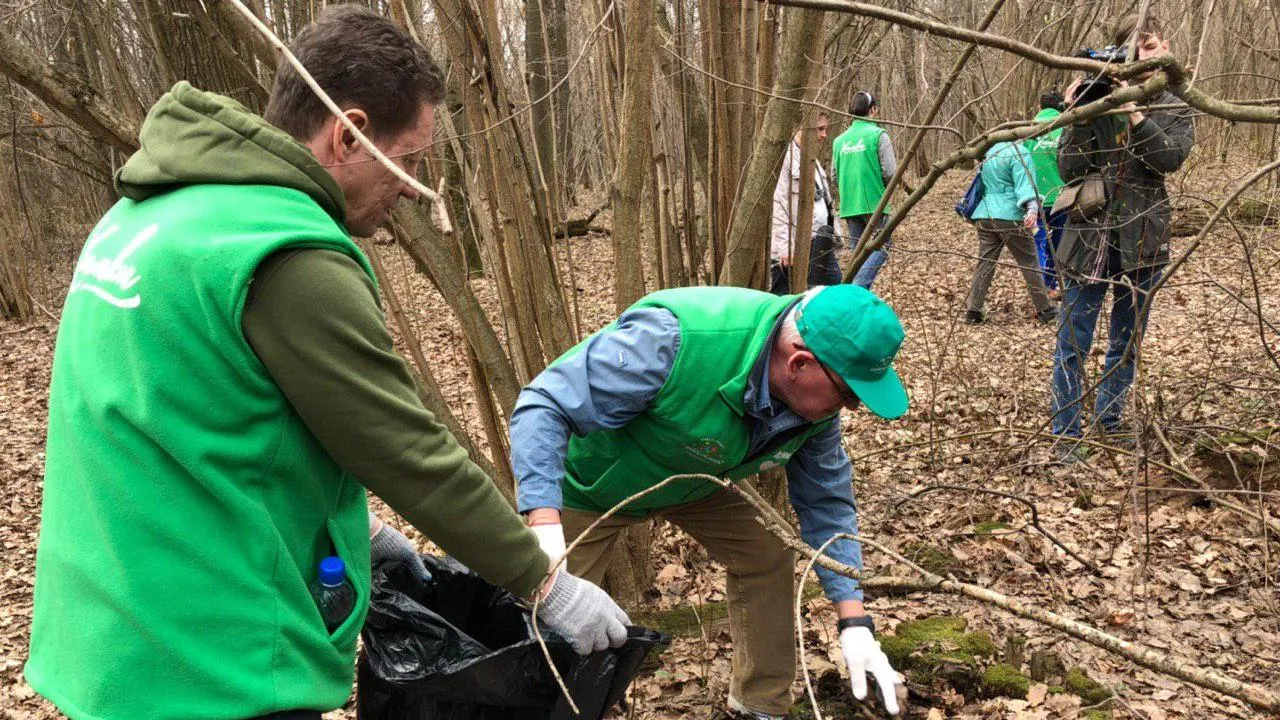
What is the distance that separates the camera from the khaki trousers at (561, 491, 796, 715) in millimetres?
2863

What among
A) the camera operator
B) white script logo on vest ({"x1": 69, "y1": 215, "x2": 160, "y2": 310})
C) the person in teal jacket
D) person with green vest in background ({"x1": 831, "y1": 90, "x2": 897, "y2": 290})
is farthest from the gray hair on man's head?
person with green vest in background ({"x1": 831, "y1": 90, "x2": 897, "y2": 290})

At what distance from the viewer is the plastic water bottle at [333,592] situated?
145cm

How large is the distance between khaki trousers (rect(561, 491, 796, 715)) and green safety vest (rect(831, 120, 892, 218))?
17.2ft

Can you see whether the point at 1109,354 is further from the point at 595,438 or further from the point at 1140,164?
the point at 595,438

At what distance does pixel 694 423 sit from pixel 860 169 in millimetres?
5698

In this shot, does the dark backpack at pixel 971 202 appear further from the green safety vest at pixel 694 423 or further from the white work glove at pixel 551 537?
the white work glove at pixel 551 537

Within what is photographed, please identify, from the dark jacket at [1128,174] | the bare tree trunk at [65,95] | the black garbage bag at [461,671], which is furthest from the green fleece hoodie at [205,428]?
the dark jacket at [1128,174]

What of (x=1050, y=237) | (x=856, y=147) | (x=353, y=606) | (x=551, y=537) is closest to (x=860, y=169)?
(x=856, y=147)

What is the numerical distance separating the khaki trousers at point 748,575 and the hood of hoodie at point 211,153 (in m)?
1.62

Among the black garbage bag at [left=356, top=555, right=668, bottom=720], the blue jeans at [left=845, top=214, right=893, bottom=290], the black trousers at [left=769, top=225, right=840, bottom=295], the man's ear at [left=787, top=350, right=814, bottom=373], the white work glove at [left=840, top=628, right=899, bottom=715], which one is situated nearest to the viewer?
the black garbage bag at [left=356, top=555, right=668, bottom=720]

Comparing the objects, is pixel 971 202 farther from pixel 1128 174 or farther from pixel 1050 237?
pixel 1128 174

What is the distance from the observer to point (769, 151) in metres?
2.95

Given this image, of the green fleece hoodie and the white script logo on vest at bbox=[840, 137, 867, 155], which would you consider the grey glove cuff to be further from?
the white script logo on vest at bbox=[840, 137, 867, 155]

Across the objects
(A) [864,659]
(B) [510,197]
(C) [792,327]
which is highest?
(B) [510,197]
